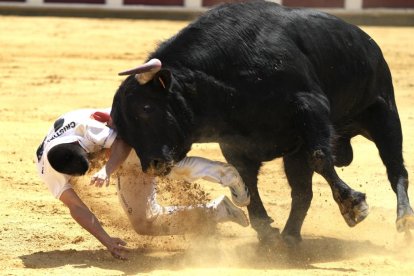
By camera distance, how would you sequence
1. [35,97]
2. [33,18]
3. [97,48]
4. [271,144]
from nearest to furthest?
[271,144] → [35,97] → [97,48] → [33,18]

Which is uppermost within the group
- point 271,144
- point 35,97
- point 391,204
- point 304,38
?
point 304,38

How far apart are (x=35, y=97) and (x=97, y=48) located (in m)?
3.49

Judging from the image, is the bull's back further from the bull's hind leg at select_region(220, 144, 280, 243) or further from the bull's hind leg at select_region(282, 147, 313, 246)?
the bull's hind leg at select_region(220, 144, 280, 243)

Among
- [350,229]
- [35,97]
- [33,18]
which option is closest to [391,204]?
[350,229]

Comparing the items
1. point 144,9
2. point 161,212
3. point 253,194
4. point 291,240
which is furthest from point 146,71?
point 144,9

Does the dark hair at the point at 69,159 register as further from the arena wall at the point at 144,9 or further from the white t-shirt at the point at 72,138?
the arena wall at the point at 144,9

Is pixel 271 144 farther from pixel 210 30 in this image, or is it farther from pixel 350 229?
pixel 350 229

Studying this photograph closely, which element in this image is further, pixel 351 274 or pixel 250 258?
pixel 250 258

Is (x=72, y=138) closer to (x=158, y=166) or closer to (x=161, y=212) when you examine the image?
(x=158, y=166)

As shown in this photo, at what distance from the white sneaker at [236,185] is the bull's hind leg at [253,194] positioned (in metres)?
0.27

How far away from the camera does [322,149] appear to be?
19.4 ft

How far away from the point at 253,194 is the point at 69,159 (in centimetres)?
127

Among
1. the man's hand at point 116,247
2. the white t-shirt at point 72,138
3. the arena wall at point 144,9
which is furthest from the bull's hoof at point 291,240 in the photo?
the arena wall at point 144,9

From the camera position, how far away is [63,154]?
5676 millimetres
